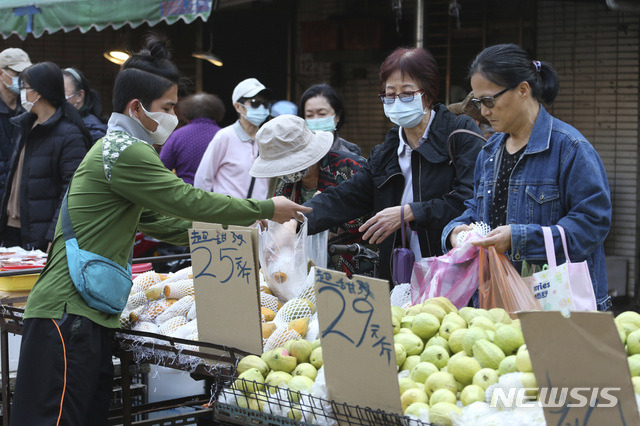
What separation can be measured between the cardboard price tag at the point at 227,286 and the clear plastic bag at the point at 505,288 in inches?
32.6

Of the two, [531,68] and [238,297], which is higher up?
[531,68]

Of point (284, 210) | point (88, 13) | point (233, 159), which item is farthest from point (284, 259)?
point (88, 13)

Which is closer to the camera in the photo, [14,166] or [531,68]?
[531,68]

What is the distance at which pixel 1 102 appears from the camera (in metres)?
6.28

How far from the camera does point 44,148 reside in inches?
196

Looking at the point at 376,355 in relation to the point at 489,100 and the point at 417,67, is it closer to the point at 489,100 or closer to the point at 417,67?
the point at 489,100

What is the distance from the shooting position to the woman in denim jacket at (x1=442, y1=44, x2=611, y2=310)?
2.62 m

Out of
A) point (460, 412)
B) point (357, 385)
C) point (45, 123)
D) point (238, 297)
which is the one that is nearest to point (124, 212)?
point (238, 297)

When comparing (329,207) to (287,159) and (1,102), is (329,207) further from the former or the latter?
(1,102)

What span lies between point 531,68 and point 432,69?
77cm

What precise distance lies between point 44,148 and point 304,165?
2082 millimetres

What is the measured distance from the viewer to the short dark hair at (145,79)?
3.10 metres

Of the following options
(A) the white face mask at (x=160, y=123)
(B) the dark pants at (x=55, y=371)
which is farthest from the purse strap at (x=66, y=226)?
(A) the white face mask at (x=160, y=123)

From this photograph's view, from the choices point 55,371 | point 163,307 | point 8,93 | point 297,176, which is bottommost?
point 55,371
